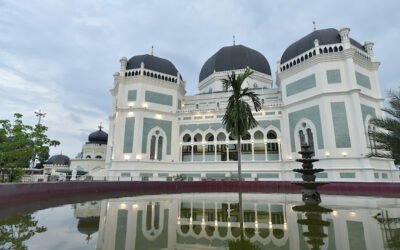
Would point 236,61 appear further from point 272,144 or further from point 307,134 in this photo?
point 307,134

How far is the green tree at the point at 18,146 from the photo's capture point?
20984 millimetres

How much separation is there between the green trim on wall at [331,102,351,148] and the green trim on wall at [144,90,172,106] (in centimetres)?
2363

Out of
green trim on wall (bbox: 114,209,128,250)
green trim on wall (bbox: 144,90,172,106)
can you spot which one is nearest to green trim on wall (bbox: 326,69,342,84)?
green trim on wall (bbox: 144,90,172,106)

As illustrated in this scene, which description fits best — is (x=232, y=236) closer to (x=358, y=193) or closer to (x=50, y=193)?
(x=50, y=193)

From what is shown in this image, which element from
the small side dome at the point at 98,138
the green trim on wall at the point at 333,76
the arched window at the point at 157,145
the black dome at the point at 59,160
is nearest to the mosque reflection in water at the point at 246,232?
the green trim on wall at the point at 333,76

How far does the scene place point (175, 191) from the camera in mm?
22953

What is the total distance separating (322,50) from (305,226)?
29976 mm

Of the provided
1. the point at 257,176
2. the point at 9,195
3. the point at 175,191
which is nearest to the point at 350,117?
the point at 257,176

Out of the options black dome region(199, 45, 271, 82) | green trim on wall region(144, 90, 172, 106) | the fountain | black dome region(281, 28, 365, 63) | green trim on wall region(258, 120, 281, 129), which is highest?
black dome region(199, 45, 271, 82)

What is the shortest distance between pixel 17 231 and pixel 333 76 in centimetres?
3327

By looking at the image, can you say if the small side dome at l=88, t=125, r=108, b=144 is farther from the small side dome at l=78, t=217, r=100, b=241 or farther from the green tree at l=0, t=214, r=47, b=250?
the small side dome at l=78, t=217, r=100, b=241

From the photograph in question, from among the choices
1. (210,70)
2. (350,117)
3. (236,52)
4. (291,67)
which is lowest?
(350,117)

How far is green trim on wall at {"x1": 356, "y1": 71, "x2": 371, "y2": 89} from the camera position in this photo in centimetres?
3019

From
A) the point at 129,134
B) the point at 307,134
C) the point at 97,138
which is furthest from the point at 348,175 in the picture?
the point at 97,138
